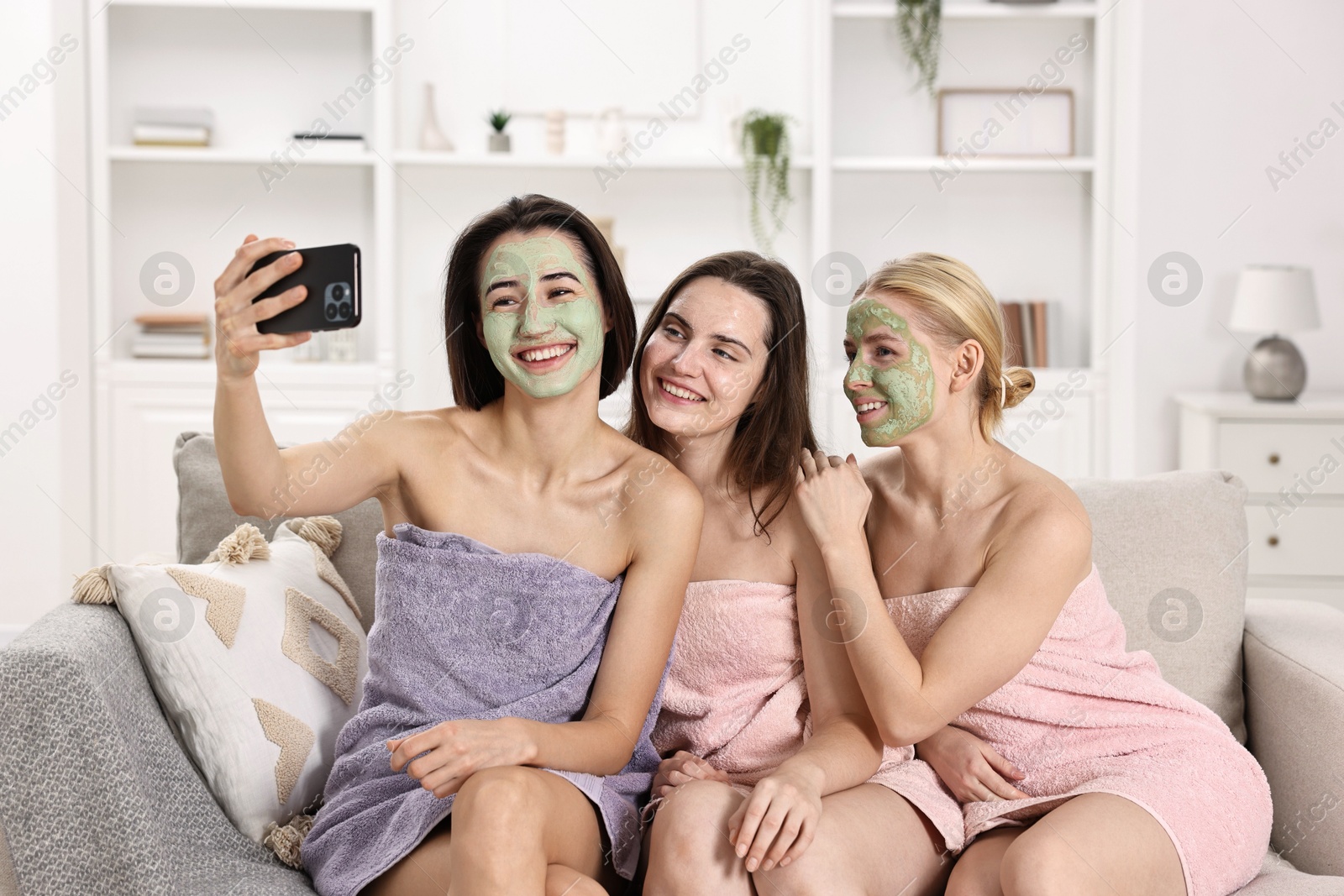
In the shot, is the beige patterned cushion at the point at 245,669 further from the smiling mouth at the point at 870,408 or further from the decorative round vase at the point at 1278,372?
the decorative round vase at the point at 1278,372

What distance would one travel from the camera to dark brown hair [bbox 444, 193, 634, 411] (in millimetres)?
1490

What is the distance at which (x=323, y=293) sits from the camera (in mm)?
1202

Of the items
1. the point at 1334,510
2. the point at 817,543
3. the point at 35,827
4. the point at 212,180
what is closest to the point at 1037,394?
the point at 1334,510

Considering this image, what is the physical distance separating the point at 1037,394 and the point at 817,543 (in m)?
2.77

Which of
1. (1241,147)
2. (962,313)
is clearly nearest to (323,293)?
(962,313)

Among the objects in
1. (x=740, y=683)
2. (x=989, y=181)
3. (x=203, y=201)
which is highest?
(x=989, y=181)

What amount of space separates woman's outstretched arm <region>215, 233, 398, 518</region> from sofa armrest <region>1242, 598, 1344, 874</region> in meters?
1.30

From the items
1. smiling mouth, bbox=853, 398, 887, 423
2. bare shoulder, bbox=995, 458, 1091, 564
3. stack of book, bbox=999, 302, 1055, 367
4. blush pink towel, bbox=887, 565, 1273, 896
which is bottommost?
blush pink towel, bbox=887, 565, 1273, 896

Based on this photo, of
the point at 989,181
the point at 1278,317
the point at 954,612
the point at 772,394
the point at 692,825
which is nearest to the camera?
the point at 692,825

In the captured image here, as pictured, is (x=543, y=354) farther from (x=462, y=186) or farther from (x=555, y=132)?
(x=462, y=186)

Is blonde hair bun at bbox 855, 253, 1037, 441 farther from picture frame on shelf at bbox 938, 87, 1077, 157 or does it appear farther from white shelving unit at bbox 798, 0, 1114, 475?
picture frame on shelf at bbox 938, 87, 1077, 157

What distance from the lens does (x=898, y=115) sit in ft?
13.5

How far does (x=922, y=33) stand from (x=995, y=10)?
0.83 feet

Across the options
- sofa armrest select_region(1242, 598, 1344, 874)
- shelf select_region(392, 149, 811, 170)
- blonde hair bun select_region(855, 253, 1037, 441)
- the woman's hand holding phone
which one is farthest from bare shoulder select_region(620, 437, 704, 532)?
shelf select_region(392, 149, 811, 170)
